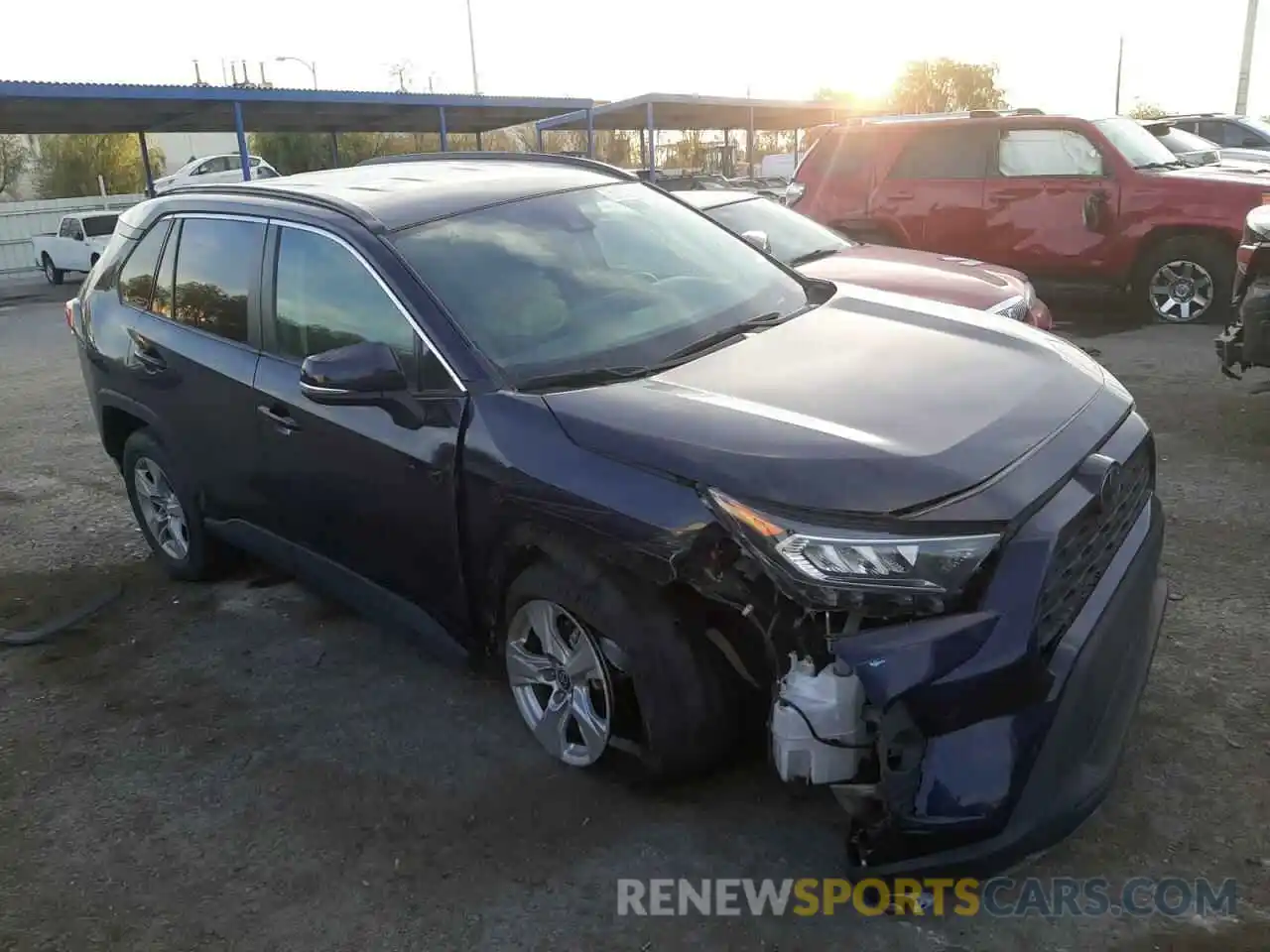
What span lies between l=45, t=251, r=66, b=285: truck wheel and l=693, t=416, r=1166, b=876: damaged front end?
84.1ft

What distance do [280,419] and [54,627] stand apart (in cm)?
177

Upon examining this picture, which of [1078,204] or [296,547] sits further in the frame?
[1078,204]

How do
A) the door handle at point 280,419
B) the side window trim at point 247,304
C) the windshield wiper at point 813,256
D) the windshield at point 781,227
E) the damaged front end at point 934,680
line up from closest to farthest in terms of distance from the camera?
1. the damaged front end at point 934,680
2. the door handle at point 280,419
3. the side window trim at point 247,304
4. the windshield wiper at point 813,256
5. the windshield at point 781,227

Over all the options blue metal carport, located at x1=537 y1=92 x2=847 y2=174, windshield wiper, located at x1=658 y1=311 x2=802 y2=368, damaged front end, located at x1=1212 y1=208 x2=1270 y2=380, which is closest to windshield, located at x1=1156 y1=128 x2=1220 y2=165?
damaged front end, located at x1=1212 y1=208 x2=1270 y2=380

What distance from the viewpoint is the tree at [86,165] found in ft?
130

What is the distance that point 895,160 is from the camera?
10.3 metres

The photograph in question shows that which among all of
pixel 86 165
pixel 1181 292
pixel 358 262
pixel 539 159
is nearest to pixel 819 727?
pixel 358 262

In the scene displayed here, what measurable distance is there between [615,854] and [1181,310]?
28.6 feet

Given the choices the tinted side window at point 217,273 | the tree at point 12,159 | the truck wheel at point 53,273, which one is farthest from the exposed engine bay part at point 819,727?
the tree at point 12,159

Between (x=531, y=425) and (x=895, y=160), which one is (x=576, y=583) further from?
(x=895, y=160)

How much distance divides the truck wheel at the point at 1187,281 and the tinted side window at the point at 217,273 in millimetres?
8312

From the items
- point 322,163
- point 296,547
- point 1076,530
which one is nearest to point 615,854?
point 1076,530

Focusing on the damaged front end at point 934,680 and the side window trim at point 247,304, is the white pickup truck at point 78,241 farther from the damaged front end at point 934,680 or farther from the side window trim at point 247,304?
the damaged front end at point 934,680

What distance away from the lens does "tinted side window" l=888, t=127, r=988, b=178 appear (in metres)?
10.1
